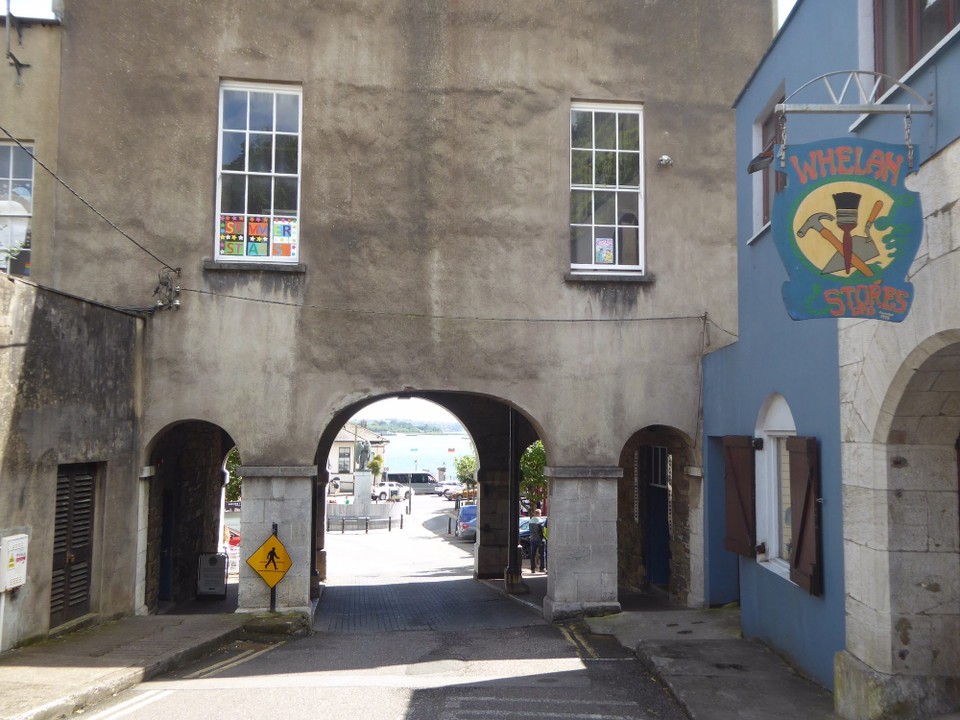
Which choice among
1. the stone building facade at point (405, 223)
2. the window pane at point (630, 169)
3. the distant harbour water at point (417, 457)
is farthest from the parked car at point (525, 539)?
the distant harbour water at point (417, 457)

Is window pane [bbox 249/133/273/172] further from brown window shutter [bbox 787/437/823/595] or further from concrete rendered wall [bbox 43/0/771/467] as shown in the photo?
brown window shutter [bbox 787/437/823/595]

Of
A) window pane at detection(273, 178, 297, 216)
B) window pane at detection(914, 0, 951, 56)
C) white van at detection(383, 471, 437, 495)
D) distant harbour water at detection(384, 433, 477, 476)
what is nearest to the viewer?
window pane at detection(914, 0, 951, 56)

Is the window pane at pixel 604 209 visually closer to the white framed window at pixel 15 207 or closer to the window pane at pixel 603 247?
the window pane at pixel 603 247

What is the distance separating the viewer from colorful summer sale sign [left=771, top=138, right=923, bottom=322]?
5.24m

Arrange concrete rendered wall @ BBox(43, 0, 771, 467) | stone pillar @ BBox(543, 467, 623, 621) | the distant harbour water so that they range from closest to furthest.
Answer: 1. concrete rendered wall @ BBox(43, 0, 771, 467)
2. stone pillar @ BBox(543, 467, 623, 621)
3. the distant harbour water

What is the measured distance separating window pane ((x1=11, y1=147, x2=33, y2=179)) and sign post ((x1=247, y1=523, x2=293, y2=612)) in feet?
19.4

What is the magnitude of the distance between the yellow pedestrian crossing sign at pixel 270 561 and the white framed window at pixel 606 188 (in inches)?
219

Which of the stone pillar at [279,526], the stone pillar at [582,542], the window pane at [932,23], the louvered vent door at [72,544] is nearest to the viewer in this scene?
the window pane at [932,23]

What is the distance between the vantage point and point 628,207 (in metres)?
12.7

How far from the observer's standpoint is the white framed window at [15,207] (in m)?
11.7

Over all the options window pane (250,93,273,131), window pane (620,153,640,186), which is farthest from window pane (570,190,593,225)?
window pane (250,93,273,131)

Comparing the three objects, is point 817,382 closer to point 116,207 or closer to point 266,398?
point 266,398

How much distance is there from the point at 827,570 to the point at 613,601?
16.4 ft

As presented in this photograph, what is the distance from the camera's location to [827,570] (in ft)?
24.0
